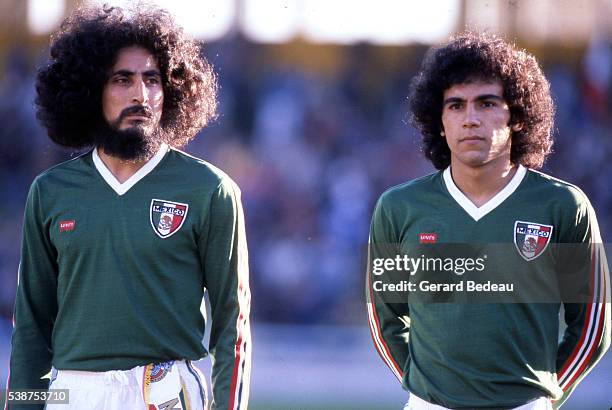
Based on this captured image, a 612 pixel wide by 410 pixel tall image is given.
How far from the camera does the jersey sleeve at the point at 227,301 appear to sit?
121 inches

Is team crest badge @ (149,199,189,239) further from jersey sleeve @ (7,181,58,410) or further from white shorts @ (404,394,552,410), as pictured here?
white shorts @ (404,394,552,410)

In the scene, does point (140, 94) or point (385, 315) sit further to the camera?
point (385, 315)

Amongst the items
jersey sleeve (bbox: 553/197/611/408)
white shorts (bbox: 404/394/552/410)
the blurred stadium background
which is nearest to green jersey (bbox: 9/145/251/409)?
white shorts (bbox: 404/394/552/410)

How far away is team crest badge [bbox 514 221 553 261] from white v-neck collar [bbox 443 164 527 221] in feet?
0.33

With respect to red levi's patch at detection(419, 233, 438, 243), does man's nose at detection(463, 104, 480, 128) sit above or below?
above

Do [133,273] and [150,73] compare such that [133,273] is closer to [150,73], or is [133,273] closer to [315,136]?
[150,73]

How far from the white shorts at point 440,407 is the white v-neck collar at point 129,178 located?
1110 millimetres

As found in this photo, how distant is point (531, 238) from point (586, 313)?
1.07ft

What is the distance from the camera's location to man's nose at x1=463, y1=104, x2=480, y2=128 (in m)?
3.37

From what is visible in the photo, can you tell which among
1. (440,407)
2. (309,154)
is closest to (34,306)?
(440,407)

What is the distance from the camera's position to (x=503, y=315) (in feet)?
10.5

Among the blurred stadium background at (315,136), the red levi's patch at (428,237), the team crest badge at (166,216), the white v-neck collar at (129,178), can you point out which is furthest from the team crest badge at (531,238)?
the blurred stadium background at (315,136)

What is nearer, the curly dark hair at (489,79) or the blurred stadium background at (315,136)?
the curly dark hair at (489,79)

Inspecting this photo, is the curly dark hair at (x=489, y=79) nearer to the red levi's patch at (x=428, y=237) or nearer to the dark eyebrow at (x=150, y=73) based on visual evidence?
the red levi's patch at (x=428, y=237)
